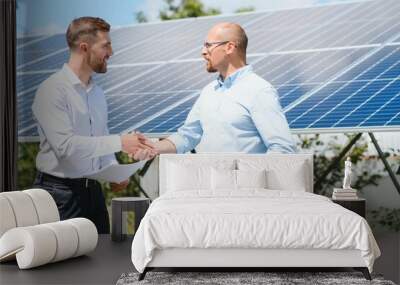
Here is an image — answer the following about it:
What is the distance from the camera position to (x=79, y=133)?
7398mm

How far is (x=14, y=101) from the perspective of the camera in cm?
743

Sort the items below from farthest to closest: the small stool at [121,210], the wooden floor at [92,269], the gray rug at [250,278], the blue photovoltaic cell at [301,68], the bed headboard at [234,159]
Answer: the blue photovoltaic cell at [301,68] < the bed headboard at [234,159] < the small stool at [121,210] < the wooden floor at [92,269] < the gray rug at [250,278]

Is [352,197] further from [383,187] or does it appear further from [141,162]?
[141,162]

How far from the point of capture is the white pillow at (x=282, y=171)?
6.53m

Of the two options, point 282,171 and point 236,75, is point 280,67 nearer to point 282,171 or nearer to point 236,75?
point 236,75

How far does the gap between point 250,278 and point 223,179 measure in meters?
1.74

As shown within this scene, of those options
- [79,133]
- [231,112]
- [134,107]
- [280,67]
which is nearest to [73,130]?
[79,133]

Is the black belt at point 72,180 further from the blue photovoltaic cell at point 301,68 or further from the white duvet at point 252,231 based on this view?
the white duvet at point 252,231

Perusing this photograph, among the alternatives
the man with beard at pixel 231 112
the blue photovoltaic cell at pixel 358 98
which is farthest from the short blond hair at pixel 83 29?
the blue photovoltaic cell at pixel 358 98

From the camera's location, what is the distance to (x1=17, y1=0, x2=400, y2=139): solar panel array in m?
7.05

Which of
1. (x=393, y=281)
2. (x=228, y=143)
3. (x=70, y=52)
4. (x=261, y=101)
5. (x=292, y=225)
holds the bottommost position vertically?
(x=393, y=281)

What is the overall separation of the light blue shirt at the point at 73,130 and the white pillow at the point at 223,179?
150 cm

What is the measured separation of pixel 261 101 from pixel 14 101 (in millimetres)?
2788

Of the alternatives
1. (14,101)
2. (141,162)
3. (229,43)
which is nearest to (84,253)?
(141,162)
